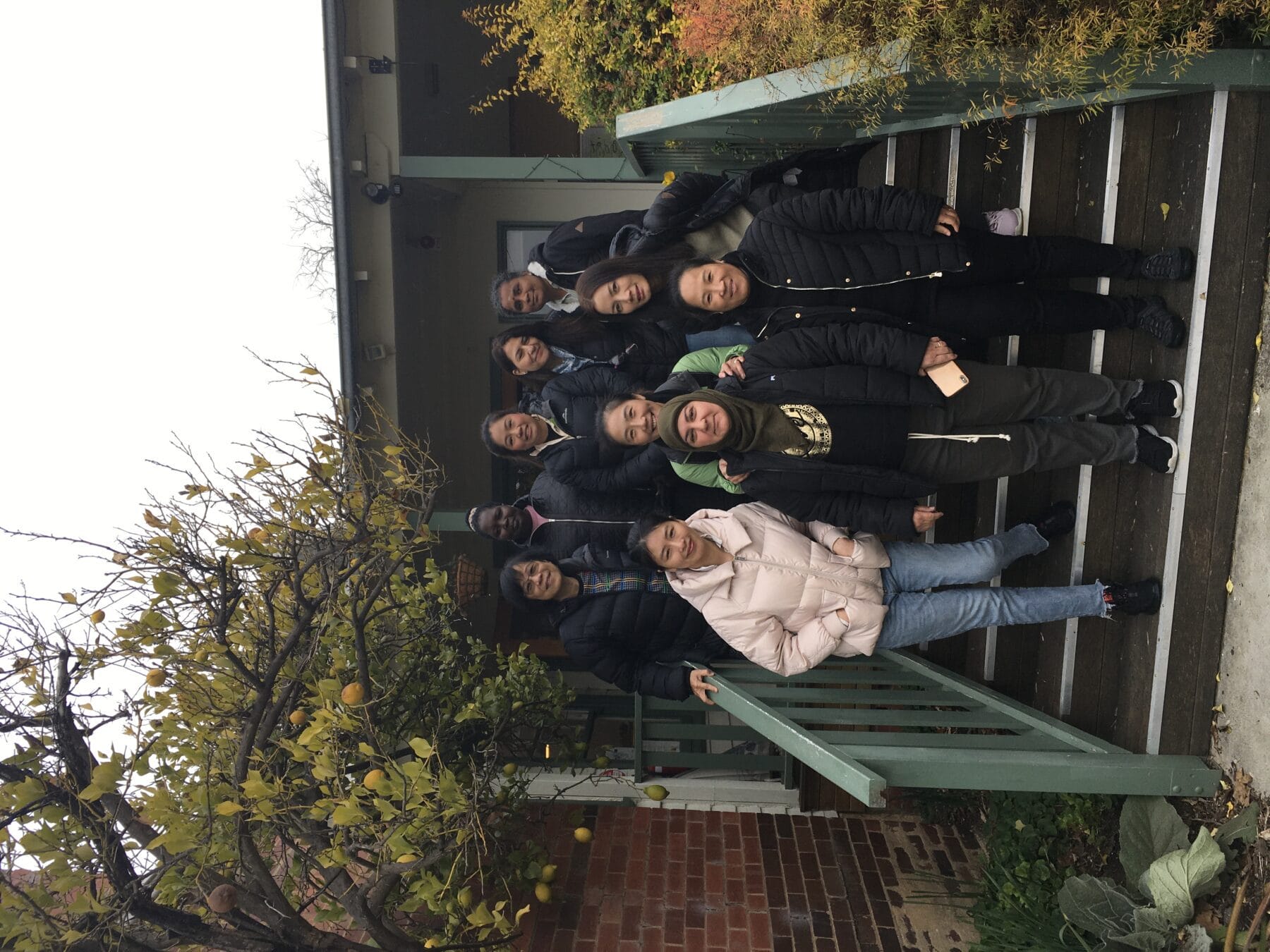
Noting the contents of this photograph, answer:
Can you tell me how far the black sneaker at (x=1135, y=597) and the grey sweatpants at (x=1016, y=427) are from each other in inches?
22.5

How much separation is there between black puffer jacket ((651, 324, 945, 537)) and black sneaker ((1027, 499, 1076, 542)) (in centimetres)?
89

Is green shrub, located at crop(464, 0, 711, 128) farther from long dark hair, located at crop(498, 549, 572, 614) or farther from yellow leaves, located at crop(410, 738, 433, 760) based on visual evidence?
yellow leaves, located at crop(410, 738, 433, 760)

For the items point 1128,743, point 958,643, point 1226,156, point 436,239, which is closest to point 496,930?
point 958,643

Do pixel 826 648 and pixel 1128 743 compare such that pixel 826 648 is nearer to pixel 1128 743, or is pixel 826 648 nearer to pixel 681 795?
pixel 1128 743

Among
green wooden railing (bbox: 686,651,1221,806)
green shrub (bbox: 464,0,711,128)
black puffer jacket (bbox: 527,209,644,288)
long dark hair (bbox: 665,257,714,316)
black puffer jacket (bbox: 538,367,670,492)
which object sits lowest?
green wooden railing (bbox: 686,651,1221,806)

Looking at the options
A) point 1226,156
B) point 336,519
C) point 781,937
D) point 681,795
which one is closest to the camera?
point 1226,156

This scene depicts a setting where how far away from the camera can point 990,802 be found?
597 centimetres

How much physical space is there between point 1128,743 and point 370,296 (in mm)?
6164

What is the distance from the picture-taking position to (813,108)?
439cm

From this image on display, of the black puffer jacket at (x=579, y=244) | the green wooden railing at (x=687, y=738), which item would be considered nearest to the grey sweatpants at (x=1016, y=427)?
the black puffer jacket at (x=579, y=244)

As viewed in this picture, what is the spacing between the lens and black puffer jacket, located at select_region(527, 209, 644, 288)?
5.02 m

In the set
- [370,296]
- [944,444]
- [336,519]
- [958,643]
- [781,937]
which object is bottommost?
[781,937]

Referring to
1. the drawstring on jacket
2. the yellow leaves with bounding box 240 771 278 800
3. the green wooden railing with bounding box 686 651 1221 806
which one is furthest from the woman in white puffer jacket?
the yellow leaves with bounding box 240 771 278 800

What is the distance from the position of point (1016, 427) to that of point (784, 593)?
1.28 metres
